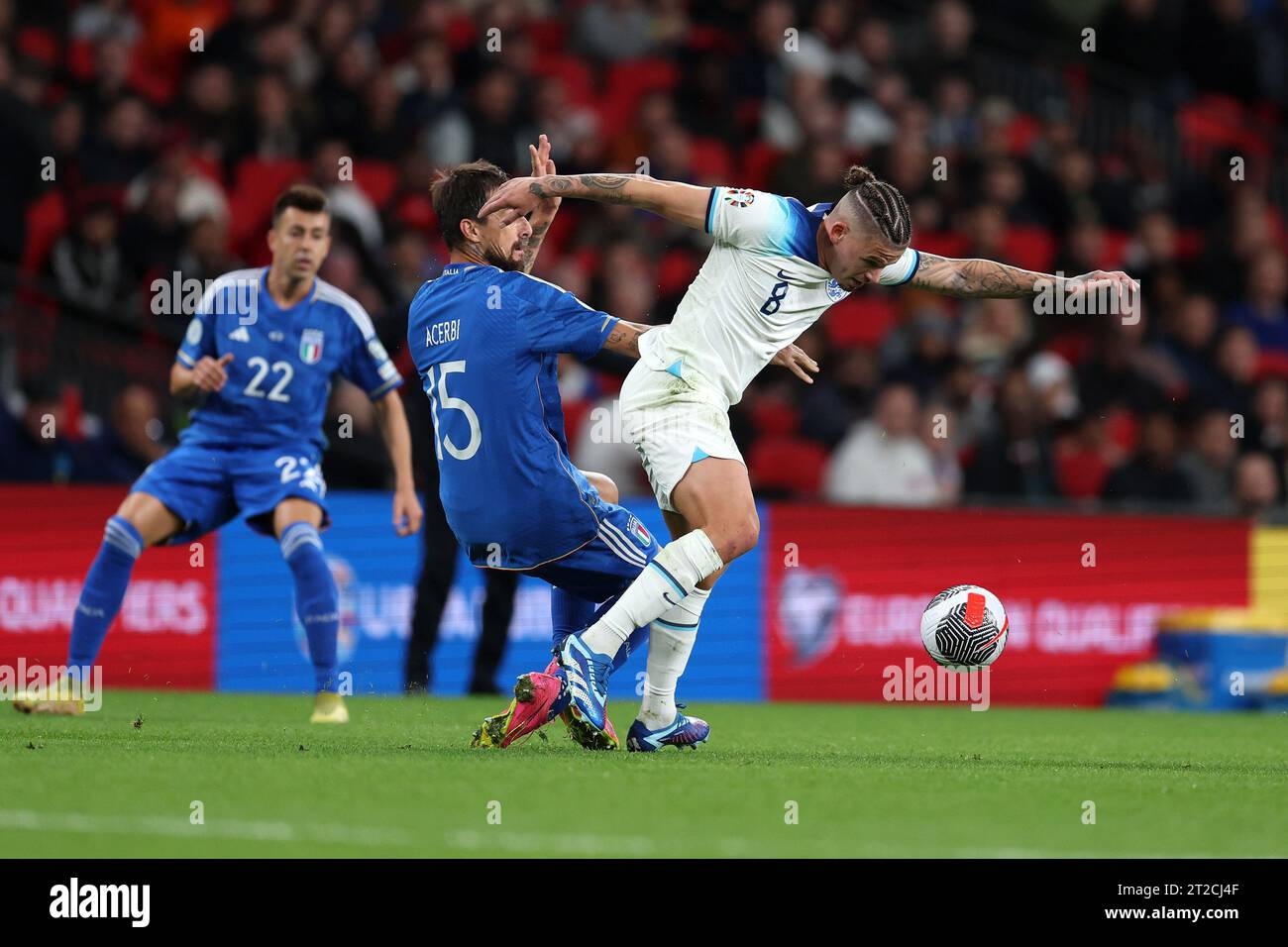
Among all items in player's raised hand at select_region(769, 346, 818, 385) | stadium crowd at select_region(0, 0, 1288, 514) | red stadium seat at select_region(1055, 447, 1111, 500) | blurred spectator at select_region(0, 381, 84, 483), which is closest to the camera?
player's raised hand at select_region(769, 346, 818, 385)

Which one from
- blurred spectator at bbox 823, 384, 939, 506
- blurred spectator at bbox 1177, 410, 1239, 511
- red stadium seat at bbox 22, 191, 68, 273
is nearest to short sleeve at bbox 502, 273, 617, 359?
blurred spectator at bbox 823, 384, 939, 506

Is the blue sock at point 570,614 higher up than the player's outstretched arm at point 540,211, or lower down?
lower down

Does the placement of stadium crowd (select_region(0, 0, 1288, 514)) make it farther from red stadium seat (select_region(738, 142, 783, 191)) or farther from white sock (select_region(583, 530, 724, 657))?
white sock (select_region(583, 530, 724, 657))

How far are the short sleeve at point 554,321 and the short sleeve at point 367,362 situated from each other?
85.1 inches

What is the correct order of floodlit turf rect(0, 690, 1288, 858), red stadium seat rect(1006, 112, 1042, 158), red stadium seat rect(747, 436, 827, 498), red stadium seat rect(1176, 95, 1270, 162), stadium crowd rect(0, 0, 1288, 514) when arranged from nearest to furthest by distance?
floodlit turf rect(0, 690, 1288, 858) < stadium crowd rect(0, 0, 1288, 514) < red stadium seat rect(747, 436, 827, 498) < red stadium seat rect(1006, 112, 1042, 158) < red stadium seat rect(1176, 95, 1270, 162)

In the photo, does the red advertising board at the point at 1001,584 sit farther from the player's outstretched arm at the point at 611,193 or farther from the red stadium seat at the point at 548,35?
the red stadium seat at the point at 548,35

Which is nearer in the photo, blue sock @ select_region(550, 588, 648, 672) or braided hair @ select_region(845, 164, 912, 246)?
braided hair @ select_region(845, 164, 912, 246)

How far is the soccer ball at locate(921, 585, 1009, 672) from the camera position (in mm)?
7457

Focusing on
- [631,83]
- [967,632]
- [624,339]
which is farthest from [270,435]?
[631,83]

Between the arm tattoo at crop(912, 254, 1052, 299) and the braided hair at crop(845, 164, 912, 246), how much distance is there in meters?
0.54

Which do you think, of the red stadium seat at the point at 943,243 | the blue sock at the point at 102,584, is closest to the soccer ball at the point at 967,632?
the blue sock at the point at 102,584

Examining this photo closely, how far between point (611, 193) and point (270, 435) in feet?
9.02

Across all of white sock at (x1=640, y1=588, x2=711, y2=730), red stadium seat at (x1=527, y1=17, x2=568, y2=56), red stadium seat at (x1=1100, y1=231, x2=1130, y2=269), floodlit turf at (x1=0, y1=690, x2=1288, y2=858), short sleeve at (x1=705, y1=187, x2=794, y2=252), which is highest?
red stadium seat at (x1=527, y1=17, x2=568, y2=56)

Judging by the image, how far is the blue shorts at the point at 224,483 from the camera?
8367 millimetres
